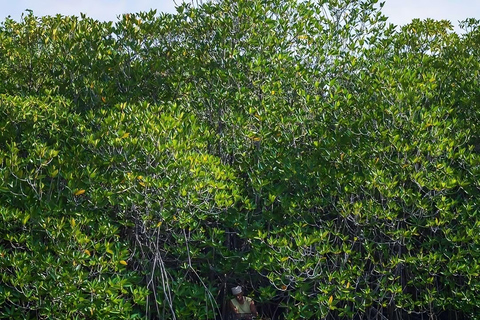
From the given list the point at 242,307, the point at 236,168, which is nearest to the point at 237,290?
the point at 242,307

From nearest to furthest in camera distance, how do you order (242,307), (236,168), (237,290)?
(237,290)
(242,307)
(236,168)

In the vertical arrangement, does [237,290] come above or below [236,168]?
below

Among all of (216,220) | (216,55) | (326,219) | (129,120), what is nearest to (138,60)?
(216,55)

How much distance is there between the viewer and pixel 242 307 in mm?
9773

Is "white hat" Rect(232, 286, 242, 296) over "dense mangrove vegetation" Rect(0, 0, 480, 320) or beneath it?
beneath

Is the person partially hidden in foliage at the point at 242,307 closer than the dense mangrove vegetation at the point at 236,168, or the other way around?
the dense mangrove vegetation at the point at 236,168

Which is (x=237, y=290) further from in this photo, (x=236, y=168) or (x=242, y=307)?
(x=236, y=168)

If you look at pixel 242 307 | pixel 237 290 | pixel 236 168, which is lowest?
pixel 242 307

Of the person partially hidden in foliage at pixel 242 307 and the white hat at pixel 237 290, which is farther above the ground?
the white hat at pixel 237 290

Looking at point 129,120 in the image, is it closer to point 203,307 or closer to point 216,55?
point 216,55

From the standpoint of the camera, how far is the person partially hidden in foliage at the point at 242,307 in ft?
31.9

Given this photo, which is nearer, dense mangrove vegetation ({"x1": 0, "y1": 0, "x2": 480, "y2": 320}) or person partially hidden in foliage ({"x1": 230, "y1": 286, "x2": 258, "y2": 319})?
dense mangrove vegetation ({"x1": 0, "y1": 0, "x2": 480, "y2": 320})

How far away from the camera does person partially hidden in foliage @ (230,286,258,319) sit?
31.9 ft

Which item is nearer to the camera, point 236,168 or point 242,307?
point 242,307
